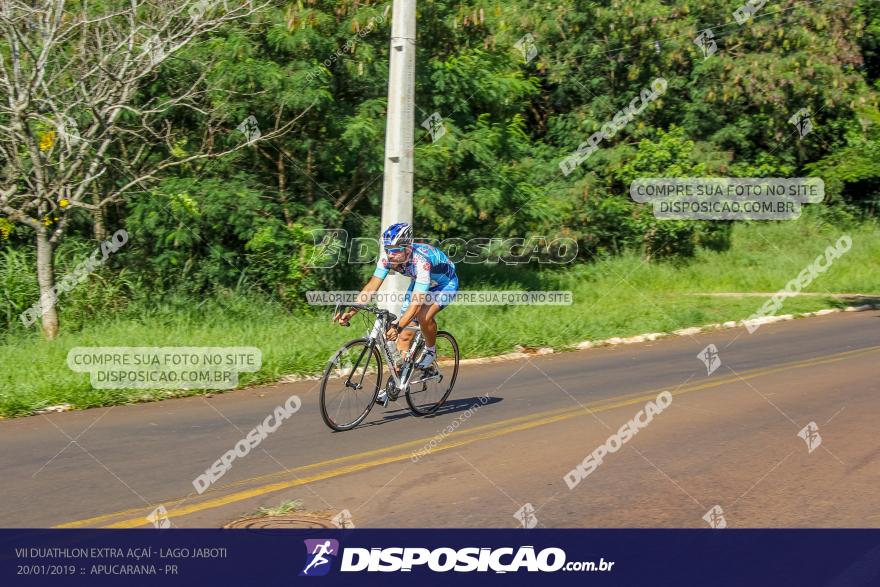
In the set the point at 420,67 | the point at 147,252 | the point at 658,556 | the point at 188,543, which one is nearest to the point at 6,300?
the point at 147,252

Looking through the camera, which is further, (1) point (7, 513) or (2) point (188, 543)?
(1) point (7, 513)

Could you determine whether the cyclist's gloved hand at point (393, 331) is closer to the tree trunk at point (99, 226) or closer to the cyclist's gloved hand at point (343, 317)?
the cyclist's gloved hand at point (343, 317)

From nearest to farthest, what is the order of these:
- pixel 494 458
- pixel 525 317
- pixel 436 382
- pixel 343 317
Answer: pixel 494 458 < pixel 343 317 < pixel 436 382 < pixel 525 317

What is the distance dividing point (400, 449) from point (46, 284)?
22.5 ft

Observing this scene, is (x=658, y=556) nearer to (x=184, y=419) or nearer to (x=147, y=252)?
(x=184, y=419)

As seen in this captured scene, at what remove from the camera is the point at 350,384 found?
31.4 feet

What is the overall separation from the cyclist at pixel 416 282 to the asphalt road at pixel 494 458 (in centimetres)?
88

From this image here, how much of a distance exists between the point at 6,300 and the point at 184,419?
5673 mm

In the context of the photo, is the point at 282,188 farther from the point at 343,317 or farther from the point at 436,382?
the point at 343,317

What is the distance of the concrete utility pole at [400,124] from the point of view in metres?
14.4

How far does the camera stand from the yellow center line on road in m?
6.70

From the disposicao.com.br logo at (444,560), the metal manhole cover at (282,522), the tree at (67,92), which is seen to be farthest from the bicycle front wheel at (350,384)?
the tree at (67,92)

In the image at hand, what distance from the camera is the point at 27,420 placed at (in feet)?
32.0

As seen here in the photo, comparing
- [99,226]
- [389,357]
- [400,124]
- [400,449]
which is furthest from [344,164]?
[400,449]
